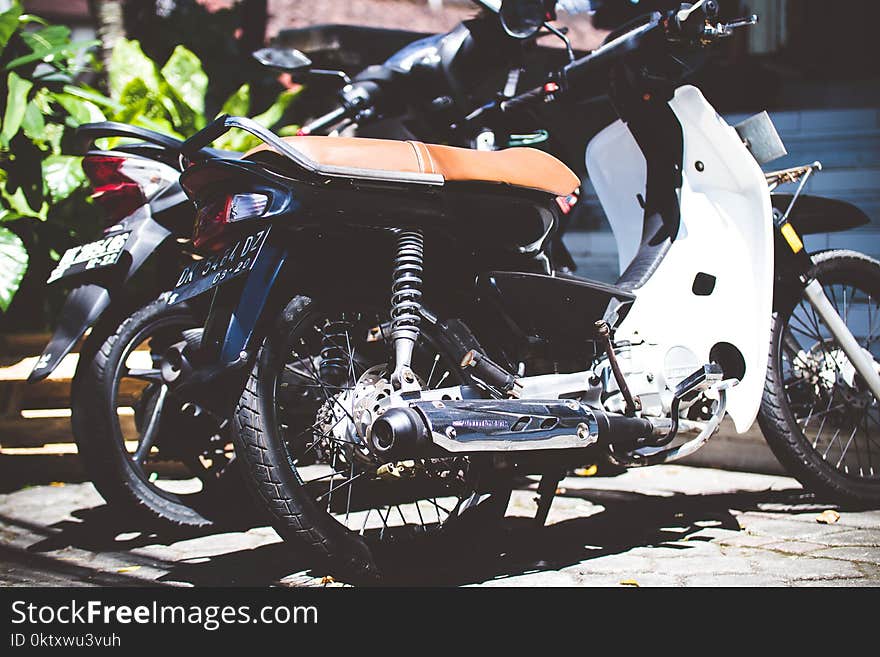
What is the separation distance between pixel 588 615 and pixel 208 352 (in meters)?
1.25

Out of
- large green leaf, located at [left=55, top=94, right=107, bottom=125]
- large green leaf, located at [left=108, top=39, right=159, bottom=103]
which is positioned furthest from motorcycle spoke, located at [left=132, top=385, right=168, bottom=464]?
large green leaf, located at [left=108, top=39, right=159, bottom=103]

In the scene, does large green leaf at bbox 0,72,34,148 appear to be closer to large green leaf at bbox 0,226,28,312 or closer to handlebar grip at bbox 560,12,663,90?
large green leaf at bbox 0,226,28,312

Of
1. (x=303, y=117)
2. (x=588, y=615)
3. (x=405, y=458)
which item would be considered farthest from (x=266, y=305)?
(x=303, y=117)

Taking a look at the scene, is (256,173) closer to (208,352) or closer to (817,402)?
(208,352)

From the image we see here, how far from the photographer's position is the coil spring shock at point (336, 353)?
3088mm

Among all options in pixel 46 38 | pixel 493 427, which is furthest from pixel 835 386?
pixel 46 38

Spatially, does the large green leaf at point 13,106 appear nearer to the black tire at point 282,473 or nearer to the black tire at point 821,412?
the black tire at point 282,473

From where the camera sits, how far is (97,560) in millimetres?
3465

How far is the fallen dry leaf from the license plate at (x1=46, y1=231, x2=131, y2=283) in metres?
2.75

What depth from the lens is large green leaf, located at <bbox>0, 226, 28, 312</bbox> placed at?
14.7 ft

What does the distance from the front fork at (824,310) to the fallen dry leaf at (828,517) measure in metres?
0.48

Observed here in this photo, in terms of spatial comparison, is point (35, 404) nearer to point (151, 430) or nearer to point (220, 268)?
point (151, 430)

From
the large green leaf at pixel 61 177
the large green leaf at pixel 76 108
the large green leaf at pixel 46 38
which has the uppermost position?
the large green leaf at pixel 46 38

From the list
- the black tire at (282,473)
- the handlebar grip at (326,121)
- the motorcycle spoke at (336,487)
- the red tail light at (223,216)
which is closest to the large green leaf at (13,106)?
the handlebar grip at (326,121)
